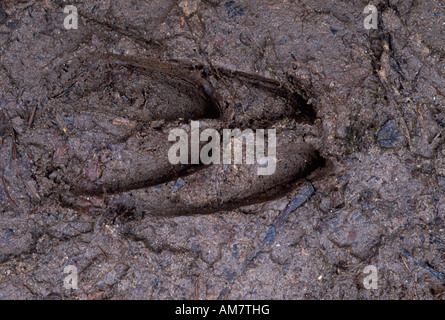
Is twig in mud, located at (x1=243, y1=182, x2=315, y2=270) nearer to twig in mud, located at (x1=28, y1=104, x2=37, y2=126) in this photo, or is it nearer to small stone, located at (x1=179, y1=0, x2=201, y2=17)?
small stone, located at (x1=179, y1=0, x2=201, y2=17)

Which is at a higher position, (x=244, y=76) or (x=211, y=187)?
(x=244, y=76)

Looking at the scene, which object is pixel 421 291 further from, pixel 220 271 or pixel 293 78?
pixel 293 78

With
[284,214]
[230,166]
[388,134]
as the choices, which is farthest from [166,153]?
[388,134]

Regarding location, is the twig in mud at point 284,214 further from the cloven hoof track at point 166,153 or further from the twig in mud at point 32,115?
the twig in mud at point 32,115

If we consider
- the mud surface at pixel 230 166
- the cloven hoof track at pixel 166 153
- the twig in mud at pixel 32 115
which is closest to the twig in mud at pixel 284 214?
the mud surface at pixel 230 166

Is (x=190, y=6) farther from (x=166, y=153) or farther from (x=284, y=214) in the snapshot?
(x=284, y=214)

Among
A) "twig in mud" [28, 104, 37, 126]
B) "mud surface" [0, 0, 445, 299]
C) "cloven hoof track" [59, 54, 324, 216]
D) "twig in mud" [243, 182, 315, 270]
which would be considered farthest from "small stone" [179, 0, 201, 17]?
"twig in mud" [243, 182, 315, 270]

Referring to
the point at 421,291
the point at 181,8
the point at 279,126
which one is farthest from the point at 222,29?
the point at 421,291
